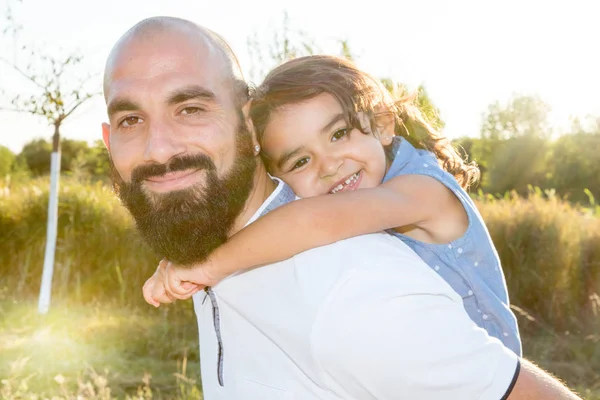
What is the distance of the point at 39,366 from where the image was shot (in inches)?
244

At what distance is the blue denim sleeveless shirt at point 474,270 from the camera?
2.50 meters

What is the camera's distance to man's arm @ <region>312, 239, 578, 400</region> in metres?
1.45

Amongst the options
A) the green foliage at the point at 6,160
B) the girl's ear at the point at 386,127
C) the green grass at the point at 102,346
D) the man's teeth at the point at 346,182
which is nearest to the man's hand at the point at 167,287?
the man's teeth at the point at 346,182

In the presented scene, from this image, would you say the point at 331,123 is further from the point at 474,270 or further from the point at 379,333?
the point at 379,333

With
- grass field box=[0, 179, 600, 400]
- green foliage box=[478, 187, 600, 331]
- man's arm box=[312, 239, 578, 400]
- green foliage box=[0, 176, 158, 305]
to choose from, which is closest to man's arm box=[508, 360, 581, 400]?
man's arm box=[312, 239, 578, 400]

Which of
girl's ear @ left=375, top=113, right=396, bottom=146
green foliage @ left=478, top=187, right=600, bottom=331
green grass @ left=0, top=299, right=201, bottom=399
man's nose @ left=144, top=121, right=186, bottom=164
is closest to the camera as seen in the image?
man's nose @ left=144, top=121, right=186, bottom=164

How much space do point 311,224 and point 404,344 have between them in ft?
1.82

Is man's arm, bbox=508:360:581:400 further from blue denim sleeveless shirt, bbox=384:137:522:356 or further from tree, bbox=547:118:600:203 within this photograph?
tree, bbox=547:118:600:203

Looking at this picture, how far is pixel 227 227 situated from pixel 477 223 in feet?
3.31

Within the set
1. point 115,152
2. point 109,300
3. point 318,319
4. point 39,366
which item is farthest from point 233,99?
point 109,300

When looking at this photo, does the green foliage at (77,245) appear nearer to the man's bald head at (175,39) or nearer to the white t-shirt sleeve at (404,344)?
the man's bald head at (175,39)

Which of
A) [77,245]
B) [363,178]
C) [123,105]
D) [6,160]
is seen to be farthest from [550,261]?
[6,160]

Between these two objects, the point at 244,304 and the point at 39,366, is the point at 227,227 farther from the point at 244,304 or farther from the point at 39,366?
the point at 39,366

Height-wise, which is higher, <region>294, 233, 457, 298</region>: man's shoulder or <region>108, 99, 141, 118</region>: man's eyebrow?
<region>108, 99, 141, 118</region>: man's eyebrow
